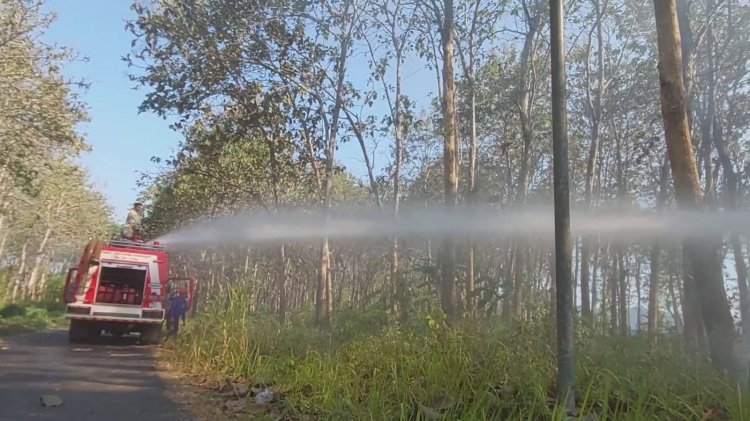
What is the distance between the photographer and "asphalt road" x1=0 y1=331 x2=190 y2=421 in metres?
6.46

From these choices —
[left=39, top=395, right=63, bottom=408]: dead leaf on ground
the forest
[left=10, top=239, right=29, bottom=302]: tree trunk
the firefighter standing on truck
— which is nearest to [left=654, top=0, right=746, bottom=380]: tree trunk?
the forest

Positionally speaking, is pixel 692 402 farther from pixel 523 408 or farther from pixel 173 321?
pixel 173 321

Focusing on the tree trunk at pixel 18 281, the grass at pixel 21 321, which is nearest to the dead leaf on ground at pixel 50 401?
the grass at pixel 21 321

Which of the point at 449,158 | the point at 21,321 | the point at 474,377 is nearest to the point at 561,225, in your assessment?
the point at 474,377

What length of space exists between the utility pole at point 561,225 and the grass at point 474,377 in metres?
0.25

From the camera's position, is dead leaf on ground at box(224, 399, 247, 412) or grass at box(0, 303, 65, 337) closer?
Answer: dead leaf on ground at box(224, 399, 247, 412)

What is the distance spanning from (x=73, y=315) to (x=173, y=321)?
9.12 ft

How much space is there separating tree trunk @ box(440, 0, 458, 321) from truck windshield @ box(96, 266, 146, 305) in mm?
8512

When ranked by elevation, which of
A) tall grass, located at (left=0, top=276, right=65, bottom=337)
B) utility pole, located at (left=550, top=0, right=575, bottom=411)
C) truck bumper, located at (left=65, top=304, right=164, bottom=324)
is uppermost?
utility pole, located at (left=550, top=0, right=575, bottom=411)

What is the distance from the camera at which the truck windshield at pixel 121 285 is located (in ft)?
49.4

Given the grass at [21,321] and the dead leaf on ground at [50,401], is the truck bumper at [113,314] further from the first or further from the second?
the dead leaf on ground at [50,401]

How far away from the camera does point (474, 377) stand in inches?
227

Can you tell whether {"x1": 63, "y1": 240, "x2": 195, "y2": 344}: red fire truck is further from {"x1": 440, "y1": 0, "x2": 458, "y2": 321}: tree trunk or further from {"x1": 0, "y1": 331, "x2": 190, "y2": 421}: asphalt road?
{"x1": 440, "y1": 0, "x2": 458, "y2": 321}: tree trunk

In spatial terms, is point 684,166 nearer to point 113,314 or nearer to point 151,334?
point 113,314
